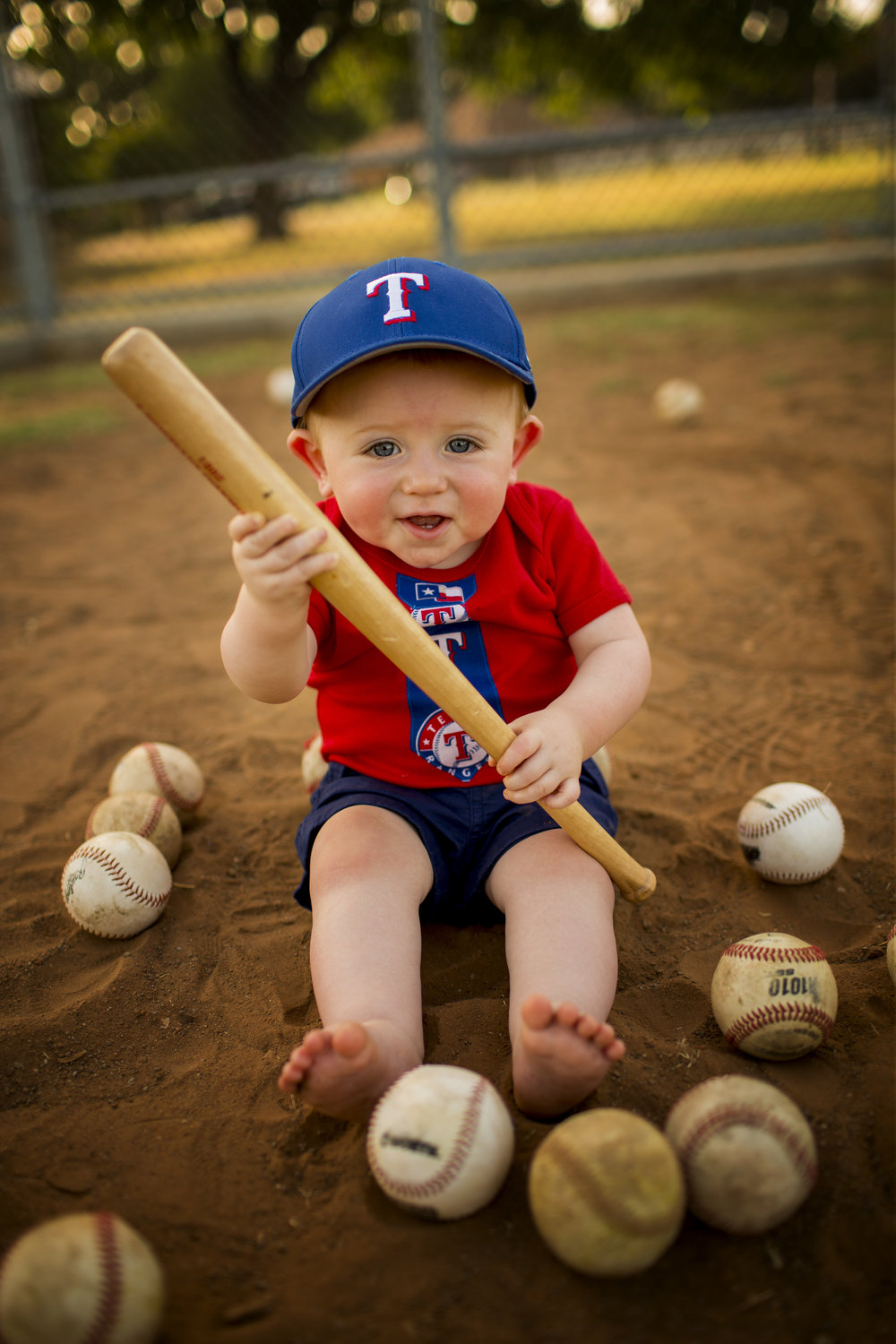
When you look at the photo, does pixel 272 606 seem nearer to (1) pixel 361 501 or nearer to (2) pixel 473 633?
(1) pixel 361 501

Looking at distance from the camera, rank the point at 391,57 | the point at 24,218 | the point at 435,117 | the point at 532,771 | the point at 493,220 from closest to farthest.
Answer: the point at 532,771
the point at 435,117
the point at 24,218
the point at 493,220
the point at 391,57

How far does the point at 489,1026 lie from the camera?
6.63 feet

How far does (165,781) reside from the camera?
2764 millimetres

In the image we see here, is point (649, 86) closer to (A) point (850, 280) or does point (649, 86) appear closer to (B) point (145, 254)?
(A) point (850, 280)

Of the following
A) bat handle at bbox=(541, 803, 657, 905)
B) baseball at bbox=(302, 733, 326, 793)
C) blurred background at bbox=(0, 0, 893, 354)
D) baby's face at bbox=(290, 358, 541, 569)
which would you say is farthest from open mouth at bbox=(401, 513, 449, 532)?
blurred background at bbox=(0, 0, 893, 354)

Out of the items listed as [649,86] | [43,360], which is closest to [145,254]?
[43,360]

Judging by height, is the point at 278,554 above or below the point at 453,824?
above

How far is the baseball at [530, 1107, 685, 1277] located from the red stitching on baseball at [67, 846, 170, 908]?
1.22 metres

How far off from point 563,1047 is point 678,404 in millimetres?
5427

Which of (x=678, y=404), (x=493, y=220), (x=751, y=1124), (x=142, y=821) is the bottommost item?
(x=751, y=1124)

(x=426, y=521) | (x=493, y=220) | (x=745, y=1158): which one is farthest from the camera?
(x=493, y=220)

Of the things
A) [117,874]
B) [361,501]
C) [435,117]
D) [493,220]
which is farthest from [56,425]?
[493,220]

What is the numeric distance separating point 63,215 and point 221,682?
10099 mm

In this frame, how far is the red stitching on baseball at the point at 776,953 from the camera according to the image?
1922mm
